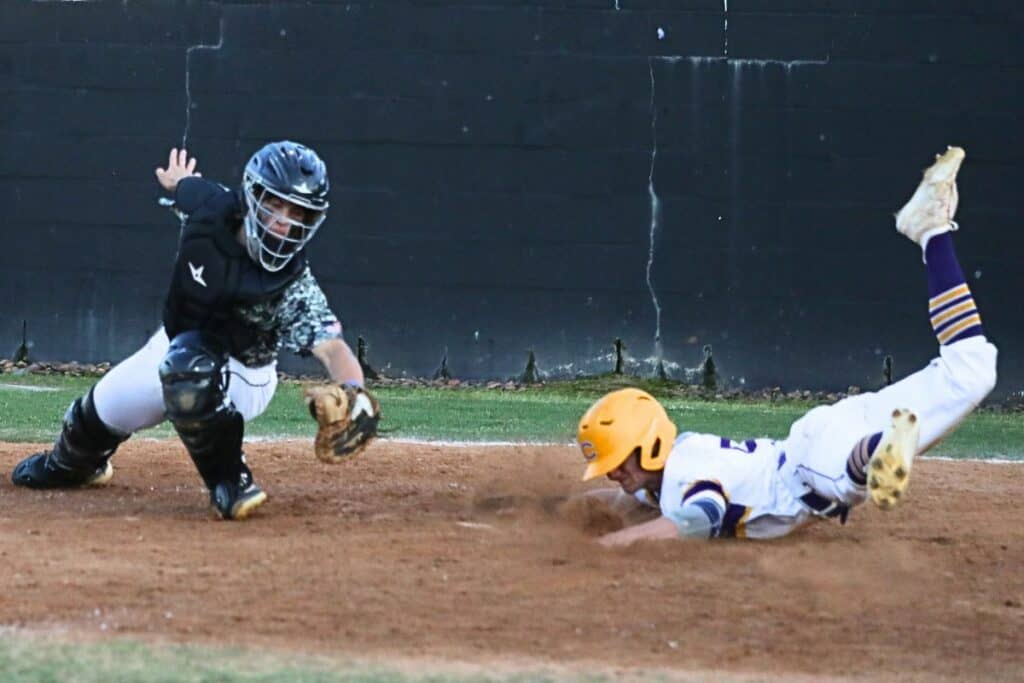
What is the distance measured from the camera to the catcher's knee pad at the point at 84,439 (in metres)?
6.92

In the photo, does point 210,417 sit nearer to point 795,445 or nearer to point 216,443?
point 216,443

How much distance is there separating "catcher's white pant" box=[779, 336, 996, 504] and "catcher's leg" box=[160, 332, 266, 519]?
2204 mm

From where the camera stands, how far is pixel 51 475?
7.28m

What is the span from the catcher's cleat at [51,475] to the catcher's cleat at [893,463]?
12.0ft

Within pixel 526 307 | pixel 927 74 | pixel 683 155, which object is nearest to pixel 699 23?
pixel 683 155

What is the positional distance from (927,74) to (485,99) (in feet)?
12.8

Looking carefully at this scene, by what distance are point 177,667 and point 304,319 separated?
2.33 meters

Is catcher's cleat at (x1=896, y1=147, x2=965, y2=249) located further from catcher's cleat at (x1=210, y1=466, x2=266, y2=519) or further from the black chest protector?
catcher's cleat at (x1=210, y1=466, x2=266, y2=519)

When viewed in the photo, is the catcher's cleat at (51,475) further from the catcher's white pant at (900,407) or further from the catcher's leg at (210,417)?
the catcher's white pant at (900,407)

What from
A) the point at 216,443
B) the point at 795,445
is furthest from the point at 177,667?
the point at 795,445

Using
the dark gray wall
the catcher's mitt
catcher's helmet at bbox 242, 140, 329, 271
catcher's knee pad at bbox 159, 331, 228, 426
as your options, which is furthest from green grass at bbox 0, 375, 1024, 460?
catcher's helmet at bbox 242, 140, 329, 271

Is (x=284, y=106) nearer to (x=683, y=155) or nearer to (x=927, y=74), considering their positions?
(x=683, y=155)

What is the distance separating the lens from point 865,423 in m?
6.26

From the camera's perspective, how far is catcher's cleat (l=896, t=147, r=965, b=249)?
21.0 feet
